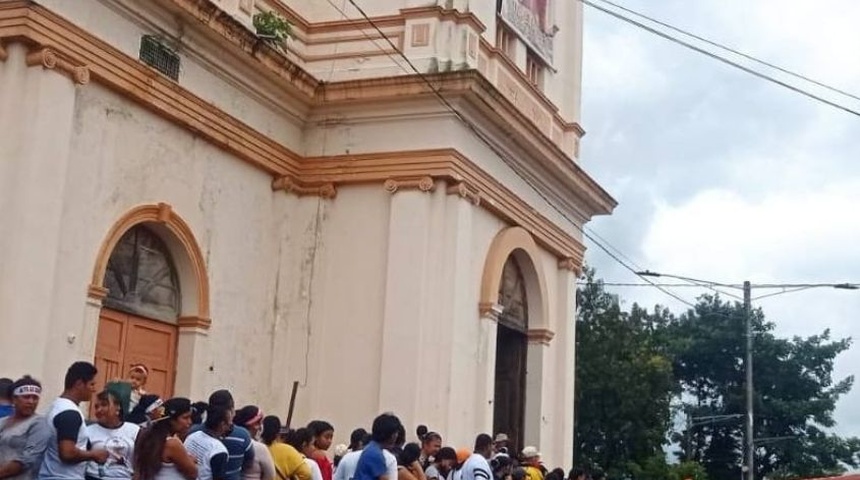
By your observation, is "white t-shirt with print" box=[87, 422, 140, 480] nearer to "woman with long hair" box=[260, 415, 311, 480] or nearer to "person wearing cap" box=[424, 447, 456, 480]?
"woman with long hair" box=[260, 415, 311, 480]

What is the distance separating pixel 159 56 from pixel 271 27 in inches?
91.6

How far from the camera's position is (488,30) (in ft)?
57.6

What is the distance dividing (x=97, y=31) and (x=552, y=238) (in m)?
9.28

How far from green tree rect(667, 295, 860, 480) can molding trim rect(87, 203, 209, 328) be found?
32.3m

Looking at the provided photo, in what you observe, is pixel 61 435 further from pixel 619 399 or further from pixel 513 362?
pixel 619 399

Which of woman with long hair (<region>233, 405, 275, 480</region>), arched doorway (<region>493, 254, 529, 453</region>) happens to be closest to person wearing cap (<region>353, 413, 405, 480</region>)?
woman with long hair (<region>233, 405, 275, 480</region>)

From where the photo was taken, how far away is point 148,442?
6.98m

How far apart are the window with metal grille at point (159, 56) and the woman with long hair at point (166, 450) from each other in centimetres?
694

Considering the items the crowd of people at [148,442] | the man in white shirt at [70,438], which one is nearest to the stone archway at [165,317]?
the crowd of people at [148,442]

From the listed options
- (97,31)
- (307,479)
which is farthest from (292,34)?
(307,479)

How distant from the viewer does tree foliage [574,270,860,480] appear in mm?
33969

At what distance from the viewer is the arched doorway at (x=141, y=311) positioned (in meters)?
13.1

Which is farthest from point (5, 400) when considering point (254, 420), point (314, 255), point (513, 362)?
point (513, 362)

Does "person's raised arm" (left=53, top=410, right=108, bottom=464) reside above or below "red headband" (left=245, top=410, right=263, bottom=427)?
below
